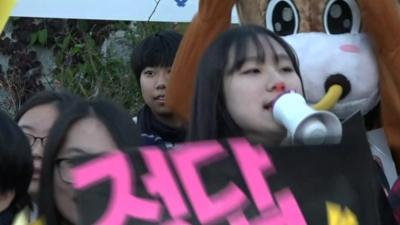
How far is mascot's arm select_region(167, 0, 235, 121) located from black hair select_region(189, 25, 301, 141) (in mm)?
506

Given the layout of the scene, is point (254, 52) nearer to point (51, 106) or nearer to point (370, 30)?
point (51, 106)

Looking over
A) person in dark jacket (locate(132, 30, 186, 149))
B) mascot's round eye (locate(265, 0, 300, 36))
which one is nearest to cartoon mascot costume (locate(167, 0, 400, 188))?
mascot's round eye (locate(265, 0, 300, 36))

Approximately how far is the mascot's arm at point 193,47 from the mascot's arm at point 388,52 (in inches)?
12.6

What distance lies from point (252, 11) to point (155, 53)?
1.67 ft

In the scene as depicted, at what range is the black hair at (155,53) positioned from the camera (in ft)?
7.99

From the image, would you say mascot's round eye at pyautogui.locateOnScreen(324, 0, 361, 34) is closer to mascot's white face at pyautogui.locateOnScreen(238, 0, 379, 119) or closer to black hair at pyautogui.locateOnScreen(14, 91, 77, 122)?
mascot's white face at pyautogui.locateOnScreen(238, 0, 379, 119)

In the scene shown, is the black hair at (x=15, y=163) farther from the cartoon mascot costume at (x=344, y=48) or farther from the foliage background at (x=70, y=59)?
the foliage background at (x=70, y=59)

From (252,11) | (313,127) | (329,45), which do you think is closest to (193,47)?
(252,11)

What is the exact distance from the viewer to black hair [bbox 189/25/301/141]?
4.60ft

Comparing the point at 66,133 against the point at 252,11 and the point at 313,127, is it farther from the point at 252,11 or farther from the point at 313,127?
the point at 252,11

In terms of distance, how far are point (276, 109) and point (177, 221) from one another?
0.26m

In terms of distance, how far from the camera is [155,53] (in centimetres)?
245

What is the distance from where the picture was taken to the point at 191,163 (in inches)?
44.3

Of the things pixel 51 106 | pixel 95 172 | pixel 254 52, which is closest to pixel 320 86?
pixel 254 52
